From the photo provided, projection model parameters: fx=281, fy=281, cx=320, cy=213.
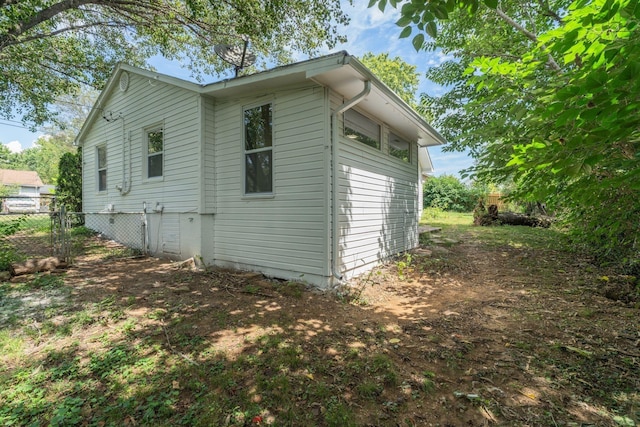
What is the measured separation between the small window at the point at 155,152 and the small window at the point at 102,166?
281 cm

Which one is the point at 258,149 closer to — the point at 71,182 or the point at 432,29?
the point at 432,29

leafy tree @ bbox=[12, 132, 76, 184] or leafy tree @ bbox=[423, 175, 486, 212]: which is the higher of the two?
leafy tree @ bbox=[12, 132, 76, 184]

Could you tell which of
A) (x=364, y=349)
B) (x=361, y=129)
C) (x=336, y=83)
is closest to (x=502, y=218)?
(x=361, y=129)

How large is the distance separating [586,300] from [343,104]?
14.9 ft

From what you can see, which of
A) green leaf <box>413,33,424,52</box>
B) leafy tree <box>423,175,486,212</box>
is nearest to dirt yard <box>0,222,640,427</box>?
green leaf <box>413,33,424,52</box>

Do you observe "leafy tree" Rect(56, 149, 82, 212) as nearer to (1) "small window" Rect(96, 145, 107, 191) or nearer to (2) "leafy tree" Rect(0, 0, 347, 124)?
(2) "leafy tree" Rect(0, 0, 347, 124)

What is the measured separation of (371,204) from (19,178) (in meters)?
52.7

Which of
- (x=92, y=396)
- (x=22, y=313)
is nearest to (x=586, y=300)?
(x=92, y=396)

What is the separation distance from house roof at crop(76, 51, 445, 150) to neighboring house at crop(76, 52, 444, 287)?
0.8 inches

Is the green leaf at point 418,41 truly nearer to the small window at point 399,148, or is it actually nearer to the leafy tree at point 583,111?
the leafy tree at point 583,111

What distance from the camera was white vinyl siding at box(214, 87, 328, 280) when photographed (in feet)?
15.0

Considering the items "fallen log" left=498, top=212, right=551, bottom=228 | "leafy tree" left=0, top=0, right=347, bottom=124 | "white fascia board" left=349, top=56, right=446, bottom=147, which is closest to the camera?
"white fascia board" left=349, top=56, right=446, bottom=147

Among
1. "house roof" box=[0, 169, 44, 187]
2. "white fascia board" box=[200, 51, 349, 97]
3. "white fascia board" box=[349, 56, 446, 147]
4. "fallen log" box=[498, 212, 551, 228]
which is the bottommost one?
"fallen log" box=[498, 212, 551, 228]

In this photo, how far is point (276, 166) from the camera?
16.4 feet
